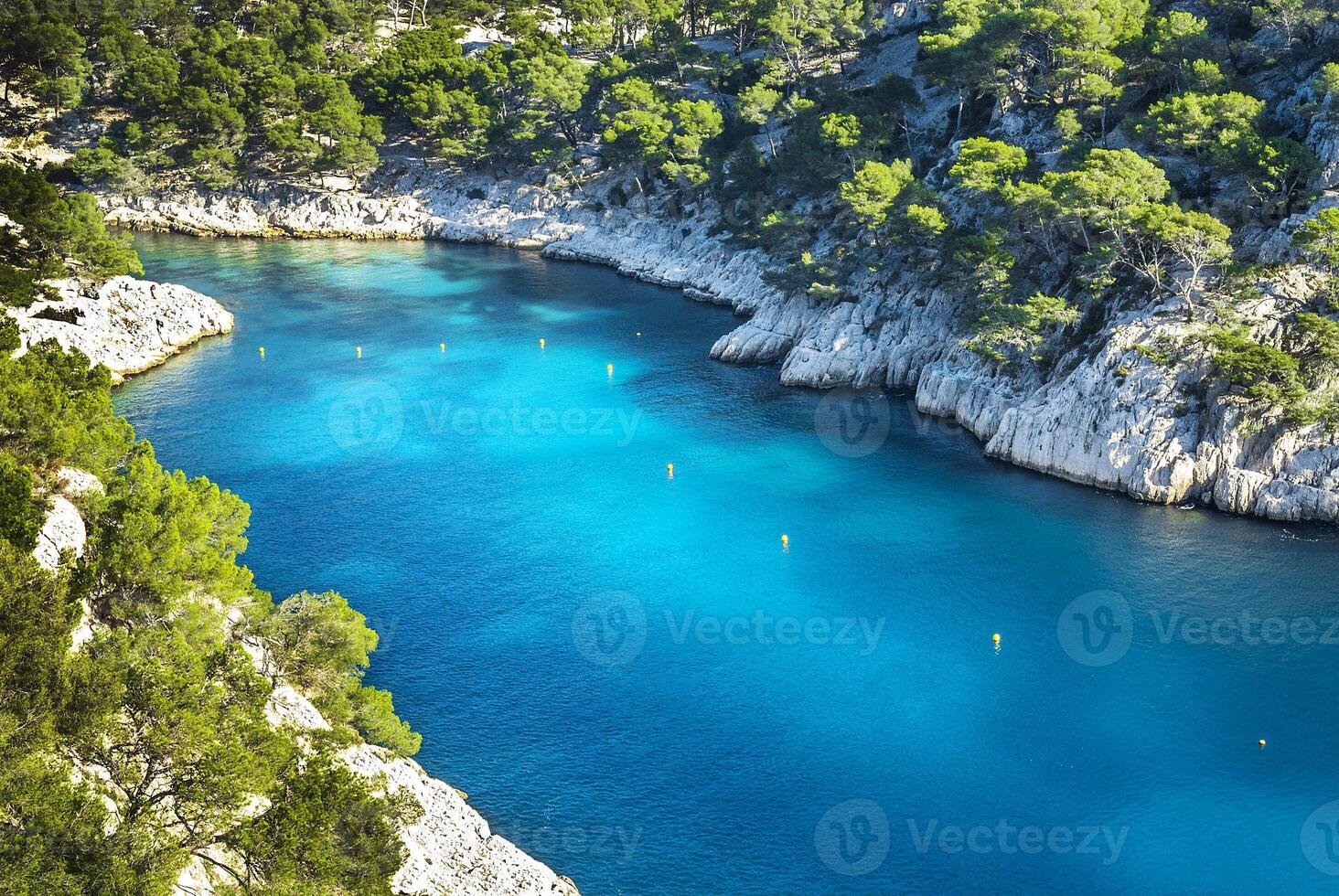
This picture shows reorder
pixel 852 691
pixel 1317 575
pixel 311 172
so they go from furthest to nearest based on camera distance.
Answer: pixel 311 172
pixel 1317 575
pixel 852 691

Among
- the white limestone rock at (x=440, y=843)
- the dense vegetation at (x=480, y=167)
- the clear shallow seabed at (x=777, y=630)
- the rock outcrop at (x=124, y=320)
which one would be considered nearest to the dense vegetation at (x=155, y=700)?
the dense vegetation at (x=480, y=167)

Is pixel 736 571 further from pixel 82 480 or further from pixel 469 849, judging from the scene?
pixel 82 480

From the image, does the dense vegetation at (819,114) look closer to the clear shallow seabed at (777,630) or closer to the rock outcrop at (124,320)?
the clear shallow seabed at (777,630)

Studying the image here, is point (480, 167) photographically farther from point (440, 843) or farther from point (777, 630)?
point (440, 843)

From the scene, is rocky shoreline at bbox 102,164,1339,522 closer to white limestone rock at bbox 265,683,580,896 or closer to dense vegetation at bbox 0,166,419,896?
white limestone rock at bbox 265,683,580,896

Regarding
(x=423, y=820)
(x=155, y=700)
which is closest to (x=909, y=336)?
(x=423, y=820)

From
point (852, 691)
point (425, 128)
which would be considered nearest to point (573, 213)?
point (425, 128)

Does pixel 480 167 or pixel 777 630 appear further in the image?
pixel 480 167
